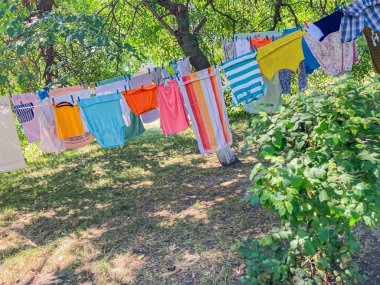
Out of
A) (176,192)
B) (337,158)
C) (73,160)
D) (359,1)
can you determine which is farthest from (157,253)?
(73,160)

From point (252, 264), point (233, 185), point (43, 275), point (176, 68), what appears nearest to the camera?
point (252, 264)

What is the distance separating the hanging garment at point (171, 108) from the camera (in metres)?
4.25

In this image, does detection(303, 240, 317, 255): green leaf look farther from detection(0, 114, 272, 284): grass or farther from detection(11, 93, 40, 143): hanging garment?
detection(11, 93, 40, 143): hanging garment

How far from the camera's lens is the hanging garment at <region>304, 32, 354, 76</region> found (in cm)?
445

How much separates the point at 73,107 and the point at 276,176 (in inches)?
130

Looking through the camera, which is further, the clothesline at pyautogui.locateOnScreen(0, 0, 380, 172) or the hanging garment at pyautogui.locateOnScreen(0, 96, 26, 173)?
the hanging garment at pyautogui.locateOnScreen(0, 96, 26, 173)

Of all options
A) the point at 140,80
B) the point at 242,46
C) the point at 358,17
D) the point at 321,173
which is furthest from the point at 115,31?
the point at 321,173

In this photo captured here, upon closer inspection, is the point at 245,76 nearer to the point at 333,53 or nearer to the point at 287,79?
the point at 287,79

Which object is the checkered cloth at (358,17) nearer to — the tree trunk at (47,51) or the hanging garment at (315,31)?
the hanging garment at (315,31)

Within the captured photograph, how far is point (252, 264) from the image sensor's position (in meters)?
2.36

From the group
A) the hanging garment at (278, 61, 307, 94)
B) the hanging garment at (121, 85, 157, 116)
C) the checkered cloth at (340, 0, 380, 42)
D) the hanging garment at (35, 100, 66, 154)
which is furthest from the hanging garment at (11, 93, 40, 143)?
the checkered cloth at (340, 0, 380, 42)

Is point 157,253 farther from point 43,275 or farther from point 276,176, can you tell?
point 276,176

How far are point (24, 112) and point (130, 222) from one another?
2055mm

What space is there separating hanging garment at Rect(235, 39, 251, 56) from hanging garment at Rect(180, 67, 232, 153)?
25.9 inches
